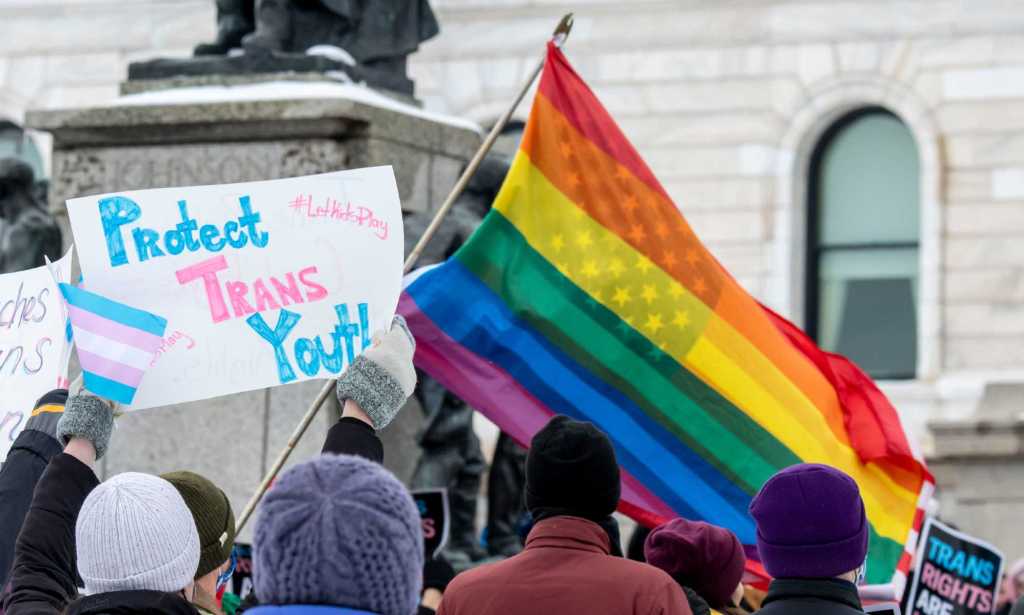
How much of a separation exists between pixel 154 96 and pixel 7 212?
1.49 m

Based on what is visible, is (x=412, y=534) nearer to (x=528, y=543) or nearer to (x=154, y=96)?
(x=528, y=543)

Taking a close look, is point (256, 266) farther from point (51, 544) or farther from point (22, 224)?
point (22, 224)

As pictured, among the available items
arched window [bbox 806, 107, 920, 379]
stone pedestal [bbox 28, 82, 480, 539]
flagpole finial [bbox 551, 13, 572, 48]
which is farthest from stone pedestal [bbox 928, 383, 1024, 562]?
flagpole finial [bbox 551, 13, 572, 48]

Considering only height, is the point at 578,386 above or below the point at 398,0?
below

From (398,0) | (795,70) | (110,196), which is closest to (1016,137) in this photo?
(795,70)

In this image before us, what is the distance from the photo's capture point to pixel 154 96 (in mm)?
8797

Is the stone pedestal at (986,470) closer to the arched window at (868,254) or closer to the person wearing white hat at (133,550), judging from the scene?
the arched window at (868,254)

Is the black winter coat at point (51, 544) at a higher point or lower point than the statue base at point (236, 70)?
lower

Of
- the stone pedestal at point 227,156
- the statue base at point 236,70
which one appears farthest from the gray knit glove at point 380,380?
the statue base at point 236,70

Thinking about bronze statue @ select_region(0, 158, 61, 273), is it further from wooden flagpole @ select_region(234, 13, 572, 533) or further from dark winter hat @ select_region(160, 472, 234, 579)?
dark winter hat @ select_region(160, 472, 234, 579)

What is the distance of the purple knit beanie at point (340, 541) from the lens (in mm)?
3607

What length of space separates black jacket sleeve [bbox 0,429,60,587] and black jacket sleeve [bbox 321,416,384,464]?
645 mm

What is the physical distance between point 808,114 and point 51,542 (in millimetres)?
19969

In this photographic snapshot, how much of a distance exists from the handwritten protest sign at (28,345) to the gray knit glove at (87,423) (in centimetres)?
38
